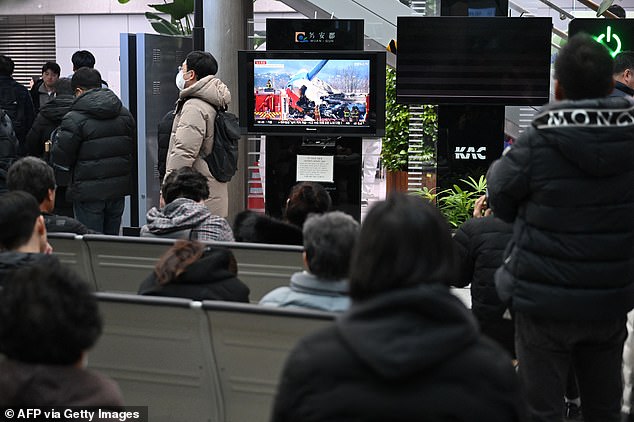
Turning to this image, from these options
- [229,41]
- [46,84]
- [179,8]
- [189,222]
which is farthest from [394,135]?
[189,222]

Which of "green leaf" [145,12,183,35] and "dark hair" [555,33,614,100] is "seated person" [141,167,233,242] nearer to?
"dark hair" [555,33,614,100]

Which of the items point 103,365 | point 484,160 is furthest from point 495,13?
point 103,365

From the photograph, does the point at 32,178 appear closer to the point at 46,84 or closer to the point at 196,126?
the point at 196,126

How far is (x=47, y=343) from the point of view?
Answer: 2125 mm

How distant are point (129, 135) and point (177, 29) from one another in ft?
14.8

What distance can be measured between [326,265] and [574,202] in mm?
883

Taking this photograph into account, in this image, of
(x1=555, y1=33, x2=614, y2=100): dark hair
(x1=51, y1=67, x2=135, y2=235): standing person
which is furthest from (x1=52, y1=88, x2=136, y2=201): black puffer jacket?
(x1=555, y1=33, x2=614, y2=100): dark hair

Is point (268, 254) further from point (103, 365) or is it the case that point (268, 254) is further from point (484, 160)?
point (484, 160)

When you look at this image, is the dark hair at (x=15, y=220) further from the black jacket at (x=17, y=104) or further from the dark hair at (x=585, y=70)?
the black jacket at (x=17, y=104)

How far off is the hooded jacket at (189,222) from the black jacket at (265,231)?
3.4 inches

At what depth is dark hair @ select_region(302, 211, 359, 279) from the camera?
127 inches

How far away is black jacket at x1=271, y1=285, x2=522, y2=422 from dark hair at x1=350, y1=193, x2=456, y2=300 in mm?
35

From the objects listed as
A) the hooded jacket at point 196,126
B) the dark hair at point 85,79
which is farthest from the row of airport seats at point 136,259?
the dark hair at point 85,79

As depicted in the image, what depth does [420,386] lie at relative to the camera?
1.83 meters
